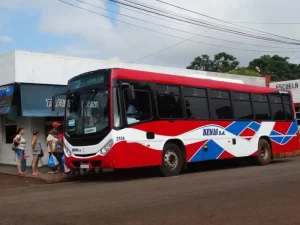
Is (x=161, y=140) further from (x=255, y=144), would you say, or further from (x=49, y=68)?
(x=49, y=68)

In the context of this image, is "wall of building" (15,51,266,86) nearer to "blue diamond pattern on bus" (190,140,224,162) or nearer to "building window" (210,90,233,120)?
"building window" (210,90,233,120)

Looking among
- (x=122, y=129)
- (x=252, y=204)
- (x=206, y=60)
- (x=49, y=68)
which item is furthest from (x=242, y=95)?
(x=206, y=60)

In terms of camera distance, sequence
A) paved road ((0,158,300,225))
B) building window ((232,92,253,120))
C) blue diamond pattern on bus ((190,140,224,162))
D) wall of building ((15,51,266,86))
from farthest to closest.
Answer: wall of building ((15,51,266,86)) < building window ((232,92,253,120)) < blue diamond pattern on bus ((190,140,224,162)) < paved road ((0,158,300,225))

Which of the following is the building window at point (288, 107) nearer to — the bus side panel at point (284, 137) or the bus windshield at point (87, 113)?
the bus side panel at point (284, 137)

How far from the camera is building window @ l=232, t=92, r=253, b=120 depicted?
1659 centimetres

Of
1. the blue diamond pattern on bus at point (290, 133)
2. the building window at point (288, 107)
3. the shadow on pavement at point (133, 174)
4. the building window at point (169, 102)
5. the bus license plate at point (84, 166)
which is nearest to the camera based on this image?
the bus license plate at point (84, 166)

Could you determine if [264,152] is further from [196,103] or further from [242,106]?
[196,103]

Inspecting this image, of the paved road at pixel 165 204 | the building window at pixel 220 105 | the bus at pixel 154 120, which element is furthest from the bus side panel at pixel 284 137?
the paved road at pixel 165 204

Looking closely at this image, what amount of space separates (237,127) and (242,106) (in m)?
0.91

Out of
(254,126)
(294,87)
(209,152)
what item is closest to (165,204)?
(209,152)

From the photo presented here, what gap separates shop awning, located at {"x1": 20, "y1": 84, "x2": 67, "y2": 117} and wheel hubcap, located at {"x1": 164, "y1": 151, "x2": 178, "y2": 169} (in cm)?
586

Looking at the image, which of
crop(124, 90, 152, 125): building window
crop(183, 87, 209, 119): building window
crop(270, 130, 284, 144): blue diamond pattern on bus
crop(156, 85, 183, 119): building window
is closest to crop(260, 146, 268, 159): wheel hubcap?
crop(270, 130, 284, 144): blue diamond pattern on bus

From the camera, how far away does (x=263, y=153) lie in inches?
707

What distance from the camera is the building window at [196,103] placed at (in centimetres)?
1470
